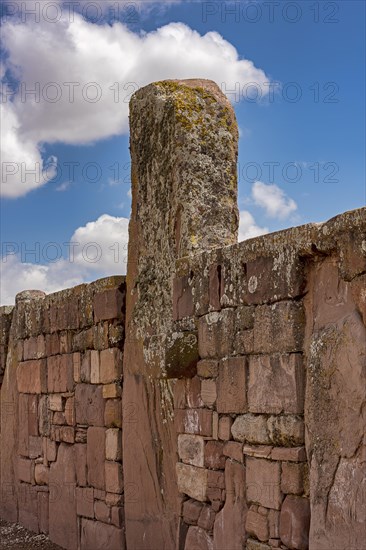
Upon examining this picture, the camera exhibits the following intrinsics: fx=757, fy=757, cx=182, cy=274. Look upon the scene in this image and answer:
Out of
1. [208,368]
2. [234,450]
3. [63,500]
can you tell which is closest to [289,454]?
[234,450]

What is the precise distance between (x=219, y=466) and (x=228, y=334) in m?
0.91

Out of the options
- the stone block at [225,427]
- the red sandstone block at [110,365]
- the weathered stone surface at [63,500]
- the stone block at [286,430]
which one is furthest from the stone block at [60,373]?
the stone block at [286,430]

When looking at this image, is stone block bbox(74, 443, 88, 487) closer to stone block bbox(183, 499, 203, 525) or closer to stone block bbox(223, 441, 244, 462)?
stone block bbox(183, 499, 203, 525)

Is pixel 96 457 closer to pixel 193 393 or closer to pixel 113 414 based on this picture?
pixel 113 414

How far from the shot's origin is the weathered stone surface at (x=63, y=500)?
730 cm

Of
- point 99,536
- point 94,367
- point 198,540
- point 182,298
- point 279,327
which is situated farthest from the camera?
point 94,367

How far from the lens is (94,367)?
7.01 metres

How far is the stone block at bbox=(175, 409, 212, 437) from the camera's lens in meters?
5.27

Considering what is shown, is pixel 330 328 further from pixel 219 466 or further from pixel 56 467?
pixel 56 467

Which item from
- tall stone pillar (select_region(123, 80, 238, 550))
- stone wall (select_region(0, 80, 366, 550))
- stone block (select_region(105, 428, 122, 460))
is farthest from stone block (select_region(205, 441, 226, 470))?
stone block (select_region(105, 428, 122, 460))

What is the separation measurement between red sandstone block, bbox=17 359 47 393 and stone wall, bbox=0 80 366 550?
0.02m

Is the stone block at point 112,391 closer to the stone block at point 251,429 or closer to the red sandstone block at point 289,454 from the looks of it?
the stone block at point 251,429

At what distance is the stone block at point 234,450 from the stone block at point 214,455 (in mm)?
77

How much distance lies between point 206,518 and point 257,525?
2.17 feet
